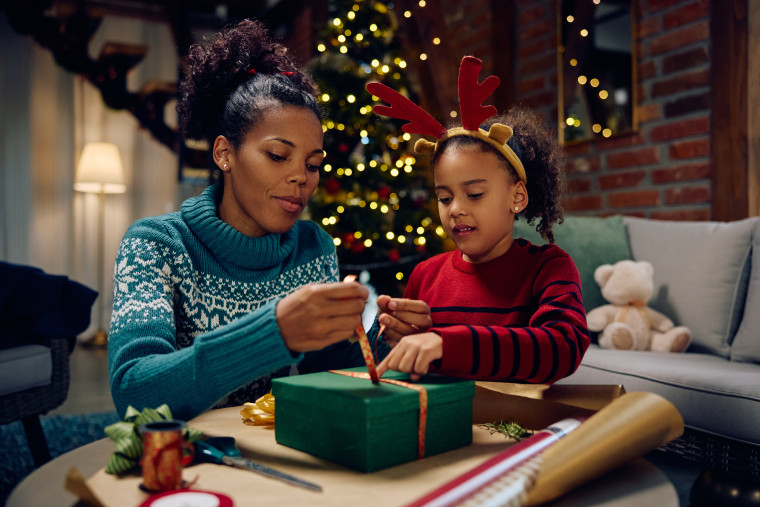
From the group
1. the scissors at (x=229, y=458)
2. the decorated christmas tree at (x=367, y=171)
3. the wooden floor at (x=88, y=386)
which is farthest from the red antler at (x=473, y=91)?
the wooden floor at (x=88, y=386)

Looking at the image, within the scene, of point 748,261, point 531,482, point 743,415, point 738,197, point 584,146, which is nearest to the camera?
point 531,482

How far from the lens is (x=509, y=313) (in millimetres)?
1172

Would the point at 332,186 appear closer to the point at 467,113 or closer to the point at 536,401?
the point at 467,113

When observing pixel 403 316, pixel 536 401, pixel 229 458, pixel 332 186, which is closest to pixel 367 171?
pixel 332 186

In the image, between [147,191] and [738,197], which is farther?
[147,191]

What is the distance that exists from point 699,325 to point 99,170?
4.66 metres

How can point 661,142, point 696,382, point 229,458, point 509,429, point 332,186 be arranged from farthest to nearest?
point 332,186, point 661,142, point 696,382, point 509,429, point 229,458

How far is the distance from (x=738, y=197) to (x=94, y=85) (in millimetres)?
4941

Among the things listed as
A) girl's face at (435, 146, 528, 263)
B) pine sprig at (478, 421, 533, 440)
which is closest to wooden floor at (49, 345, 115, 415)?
girl's face at (435, 146, 528, 263)

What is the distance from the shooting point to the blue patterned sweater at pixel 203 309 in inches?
32.4

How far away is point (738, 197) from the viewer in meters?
2.51

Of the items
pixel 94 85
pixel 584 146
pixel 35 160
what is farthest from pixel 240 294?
pixel 35 160

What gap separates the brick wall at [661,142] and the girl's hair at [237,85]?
2.07 meters

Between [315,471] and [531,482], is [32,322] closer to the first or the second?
[315,471]
